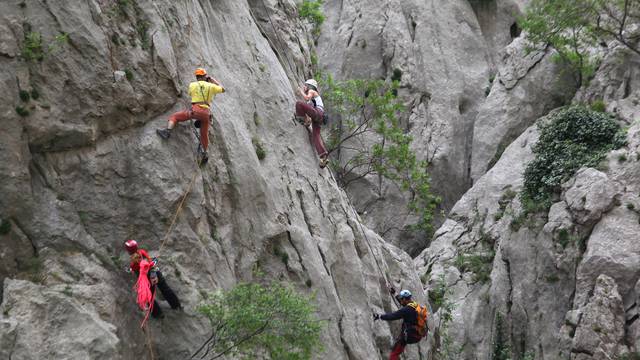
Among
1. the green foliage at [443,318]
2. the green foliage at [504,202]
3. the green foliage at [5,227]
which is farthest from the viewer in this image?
the green foliage at [504,202]

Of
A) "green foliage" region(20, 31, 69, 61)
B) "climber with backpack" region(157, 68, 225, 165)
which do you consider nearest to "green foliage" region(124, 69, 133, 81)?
"climber with backpack" region(157, 68, 225, 165)

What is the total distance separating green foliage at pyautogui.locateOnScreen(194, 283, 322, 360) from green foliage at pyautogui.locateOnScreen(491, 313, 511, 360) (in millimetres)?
13853

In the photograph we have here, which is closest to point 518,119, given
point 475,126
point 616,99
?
point 475,126

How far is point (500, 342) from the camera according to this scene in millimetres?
27062

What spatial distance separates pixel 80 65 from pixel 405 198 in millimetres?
22824

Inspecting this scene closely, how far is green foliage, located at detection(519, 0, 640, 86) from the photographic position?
97.9 feet

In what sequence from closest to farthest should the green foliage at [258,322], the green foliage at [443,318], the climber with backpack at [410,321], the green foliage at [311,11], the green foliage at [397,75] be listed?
the green foliage at [258,322]
the climber with backpack at [410,321]
the green foliage at [443,318]
the green foliage at [311,11]
the green foliage at [397,75]

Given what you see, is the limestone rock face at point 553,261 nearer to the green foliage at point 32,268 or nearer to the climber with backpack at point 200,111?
the climber with backpack at point 200,111

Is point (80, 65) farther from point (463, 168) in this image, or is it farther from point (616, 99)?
point (463, 168)

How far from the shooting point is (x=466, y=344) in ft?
91.8

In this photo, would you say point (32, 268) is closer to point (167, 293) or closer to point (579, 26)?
point (167, 293)

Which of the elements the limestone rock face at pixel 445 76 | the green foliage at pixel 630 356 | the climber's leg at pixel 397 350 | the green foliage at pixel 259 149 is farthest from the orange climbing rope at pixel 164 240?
the limestone rock face at pixel 445 76

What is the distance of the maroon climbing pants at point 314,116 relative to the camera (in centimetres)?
2223

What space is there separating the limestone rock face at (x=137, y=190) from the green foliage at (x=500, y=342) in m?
7.15
